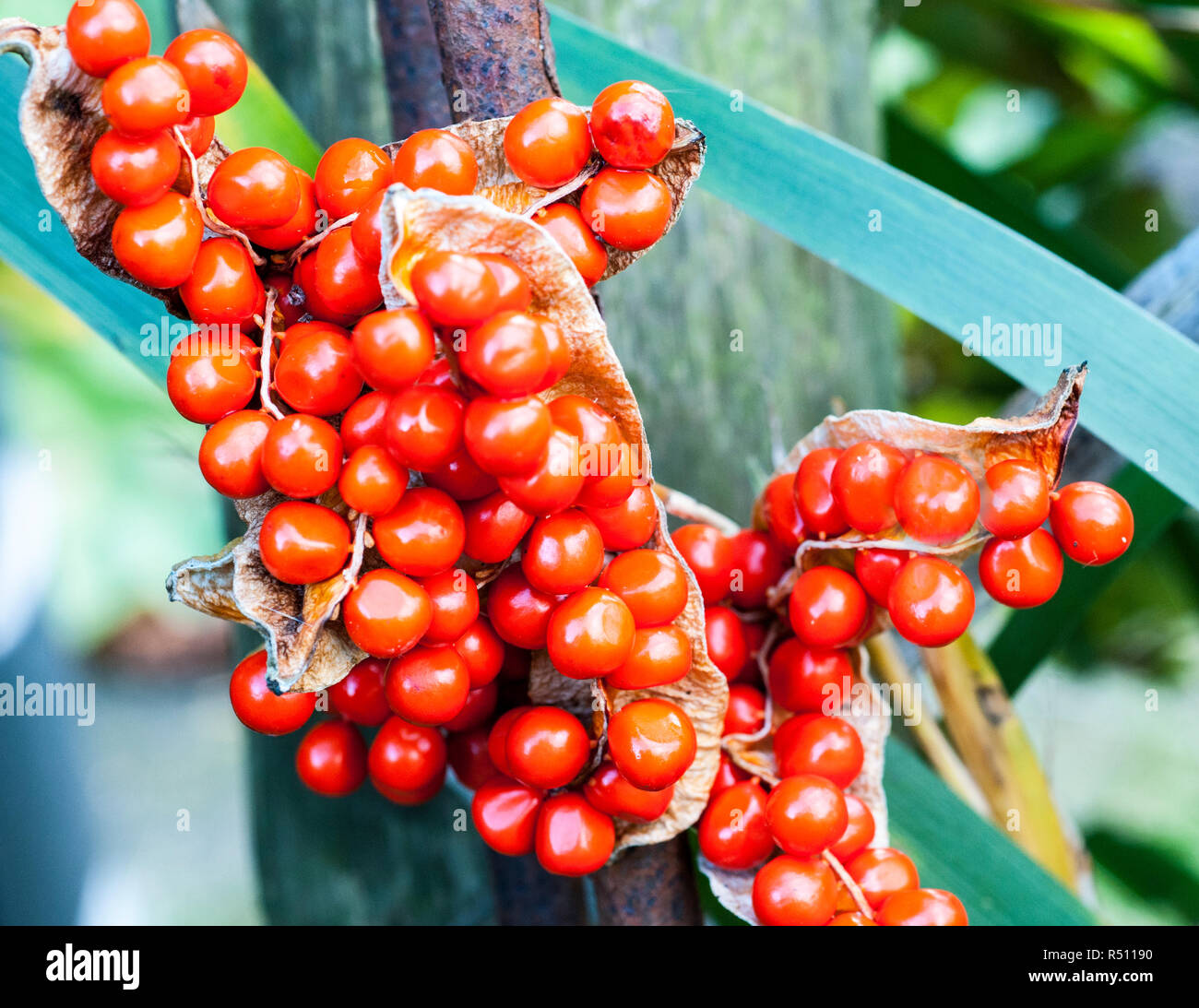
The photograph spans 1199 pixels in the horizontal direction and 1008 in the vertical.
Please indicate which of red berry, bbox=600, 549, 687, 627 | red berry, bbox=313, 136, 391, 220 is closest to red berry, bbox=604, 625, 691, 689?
red berry, bbox=600, 549, 687, 627

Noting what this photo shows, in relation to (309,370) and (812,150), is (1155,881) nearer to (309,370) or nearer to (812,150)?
(812,150)

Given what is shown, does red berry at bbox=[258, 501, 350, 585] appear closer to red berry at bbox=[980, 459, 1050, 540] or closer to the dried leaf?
the dried leaf

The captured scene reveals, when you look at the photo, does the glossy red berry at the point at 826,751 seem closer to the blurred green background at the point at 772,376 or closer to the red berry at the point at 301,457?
the blurred green background at the point at 772,376

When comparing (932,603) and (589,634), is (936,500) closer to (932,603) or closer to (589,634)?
(932,603)

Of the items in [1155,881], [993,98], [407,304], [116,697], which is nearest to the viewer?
[407,304]

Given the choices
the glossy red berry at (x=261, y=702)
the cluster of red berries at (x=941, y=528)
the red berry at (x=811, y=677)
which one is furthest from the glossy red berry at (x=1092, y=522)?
the glossy red berry at (x=261, y=702)

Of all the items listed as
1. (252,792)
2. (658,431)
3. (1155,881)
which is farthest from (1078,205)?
(252,792)
